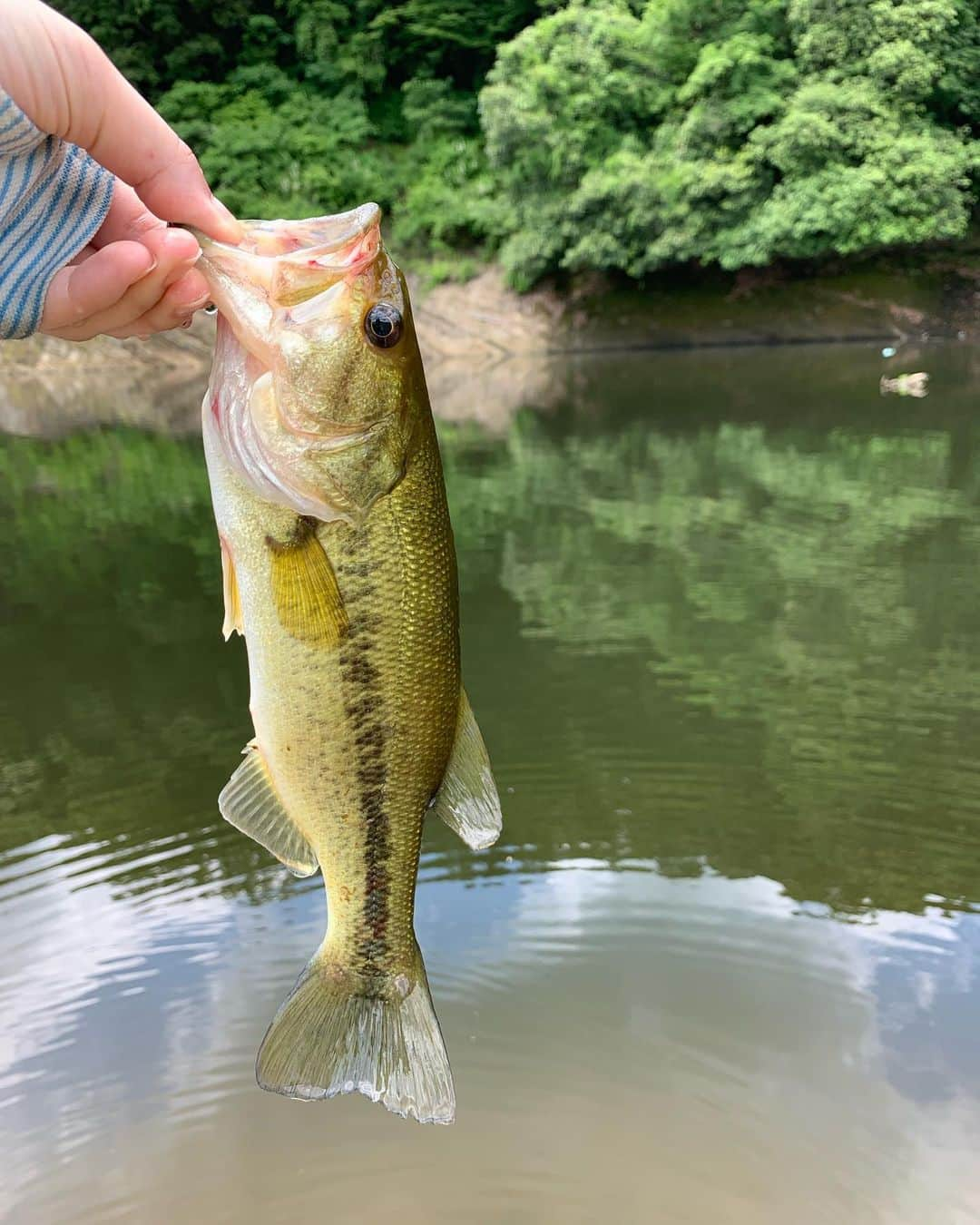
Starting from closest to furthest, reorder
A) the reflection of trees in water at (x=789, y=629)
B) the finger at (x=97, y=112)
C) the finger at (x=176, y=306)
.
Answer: the finger at (x=97, y=112) < the finger at (x=176, y=306) < the reflection of trees in water at (x=789, y=629)

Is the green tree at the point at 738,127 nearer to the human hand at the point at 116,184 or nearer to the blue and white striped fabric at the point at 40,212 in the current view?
the human hand at the point at 116,184

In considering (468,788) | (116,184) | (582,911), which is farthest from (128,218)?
(582,911)

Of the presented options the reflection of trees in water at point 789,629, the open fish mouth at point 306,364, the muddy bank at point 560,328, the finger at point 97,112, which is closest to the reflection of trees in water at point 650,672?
the reflection of trees in water at point 789,629

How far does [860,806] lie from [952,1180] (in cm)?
229

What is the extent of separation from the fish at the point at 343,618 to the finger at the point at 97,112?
9 cm

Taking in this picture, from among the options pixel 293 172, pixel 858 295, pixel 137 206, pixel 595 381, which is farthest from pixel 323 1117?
pixel 293 172

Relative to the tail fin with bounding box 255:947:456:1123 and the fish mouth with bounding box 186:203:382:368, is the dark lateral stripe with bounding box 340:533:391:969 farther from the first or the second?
the fish mouth with bounding box 186:203:382:368

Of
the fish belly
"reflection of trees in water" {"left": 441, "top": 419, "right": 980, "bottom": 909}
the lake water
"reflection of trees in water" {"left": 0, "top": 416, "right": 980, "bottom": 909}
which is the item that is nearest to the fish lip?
the fish belly

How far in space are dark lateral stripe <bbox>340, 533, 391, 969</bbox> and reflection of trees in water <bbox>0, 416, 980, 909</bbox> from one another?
3.09m

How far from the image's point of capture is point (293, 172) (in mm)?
29844

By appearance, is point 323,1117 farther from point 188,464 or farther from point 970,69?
point 970,69

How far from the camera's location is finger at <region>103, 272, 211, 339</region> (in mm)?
1641

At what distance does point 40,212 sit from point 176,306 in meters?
0.23

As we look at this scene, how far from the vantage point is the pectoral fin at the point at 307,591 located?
1723 millimetres
